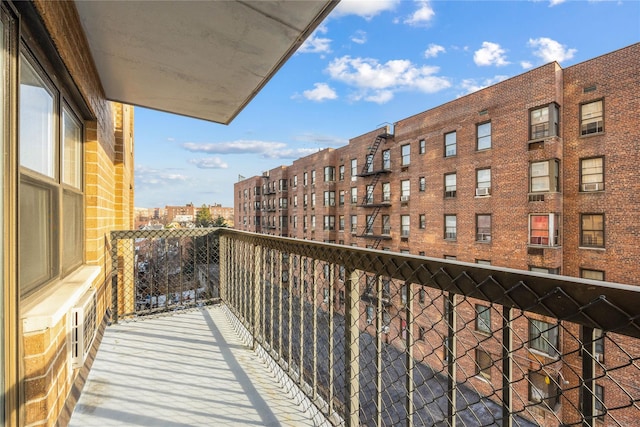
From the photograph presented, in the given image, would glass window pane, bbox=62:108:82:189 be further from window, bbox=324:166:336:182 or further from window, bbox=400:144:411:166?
window, bbox=324:166:336:182

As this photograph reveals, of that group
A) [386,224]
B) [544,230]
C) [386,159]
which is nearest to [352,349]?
[544,230]

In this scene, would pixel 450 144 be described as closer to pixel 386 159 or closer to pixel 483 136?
pixel 483 136

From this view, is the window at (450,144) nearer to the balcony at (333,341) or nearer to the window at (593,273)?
the window at (593,273)

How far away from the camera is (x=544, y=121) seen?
10.8 metres

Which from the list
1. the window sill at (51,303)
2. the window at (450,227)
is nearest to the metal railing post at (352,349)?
the window sill at (51,303)

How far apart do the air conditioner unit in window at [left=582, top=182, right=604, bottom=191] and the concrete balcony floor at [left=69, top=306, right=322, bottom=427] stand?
1212 centimetres

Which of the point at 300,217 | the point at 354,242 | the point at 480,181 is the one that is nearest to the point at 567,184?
the point at 480,181

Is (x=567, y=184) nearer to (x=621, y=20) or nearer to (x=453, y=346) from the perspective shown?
(x=621, y=20)

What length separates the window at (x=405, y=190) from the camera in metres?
16.2

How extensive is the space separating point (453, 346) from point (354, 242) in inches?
732

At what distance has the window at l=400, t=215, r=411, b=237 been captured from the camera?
16.1m

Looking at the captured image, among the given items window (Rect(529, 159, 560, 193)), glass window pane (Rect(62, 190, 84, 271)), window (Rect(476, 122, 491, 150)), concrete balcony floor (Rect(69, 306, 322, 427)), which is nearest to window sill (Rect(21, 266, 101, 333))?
glass window pane (Rect(62, 190, 84, 271))

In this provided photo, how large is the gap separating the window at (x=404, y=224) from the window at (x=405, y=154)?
9.22ft

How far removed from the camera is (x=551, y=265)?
10.4 meters
